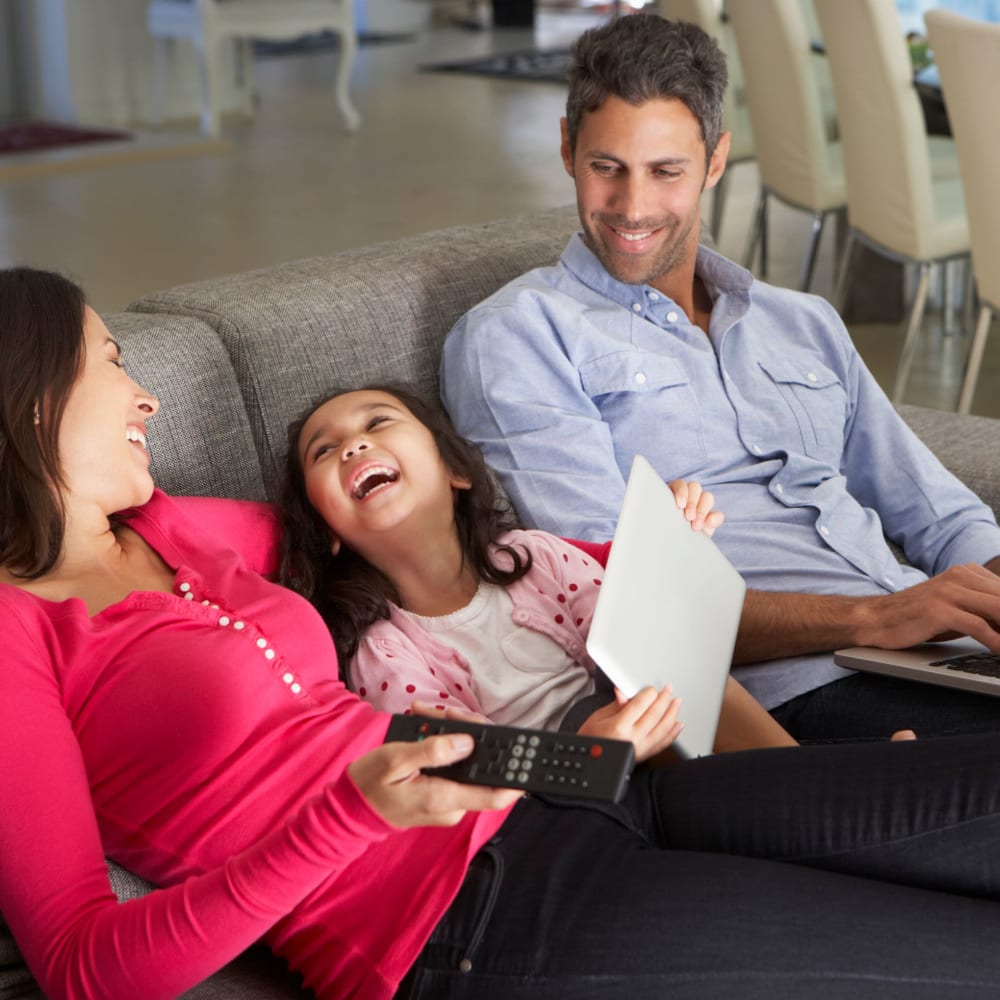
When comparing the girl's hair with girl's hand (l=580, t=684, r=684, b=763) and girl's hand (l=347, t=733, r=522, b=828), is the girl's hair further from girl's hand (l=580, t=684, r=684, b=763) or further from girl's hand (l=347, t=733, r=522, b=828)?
girl's hand (l=347, t=733, r=522, b=828)

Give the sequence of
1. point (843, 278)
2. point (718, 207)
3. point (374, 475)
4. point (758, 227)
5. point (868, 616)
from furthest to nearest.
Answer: point (718, 207) < point (758, 227) < point (843, 278) < point (868, 616) < point (374, 475)

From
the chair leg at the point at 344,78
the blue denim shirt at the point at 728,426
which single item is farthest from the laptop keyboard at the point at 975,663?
the chair leg at the point at 344,78

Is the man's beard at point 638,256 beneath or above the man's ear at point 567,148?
beneath

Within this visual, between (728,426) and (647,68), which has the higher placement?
(647,68)

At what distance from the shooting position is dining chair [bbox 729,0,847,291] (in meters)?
3.86

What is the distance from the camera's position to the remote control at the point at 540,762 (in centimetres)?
96

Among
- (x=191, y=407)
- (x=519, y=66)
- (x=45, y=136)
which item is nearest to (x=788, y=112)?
(x=191, y=407)

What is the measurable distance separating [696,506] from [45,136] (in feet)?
21.4

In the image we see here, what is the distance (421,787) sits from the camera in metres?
0.98

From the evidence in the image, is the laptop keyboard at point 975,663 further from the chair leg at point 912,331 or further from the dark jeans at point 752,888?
the chair leg at point 912,331

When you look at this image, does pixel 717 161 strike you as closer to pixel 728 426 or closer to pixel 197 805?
pixel 728 426

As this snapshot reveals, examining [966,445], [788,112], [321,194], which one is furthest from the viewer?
[321,194]

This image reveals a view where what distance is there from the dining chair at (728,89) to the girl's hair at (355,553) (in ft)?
10.4

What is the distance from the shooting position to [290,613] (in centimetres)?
135
